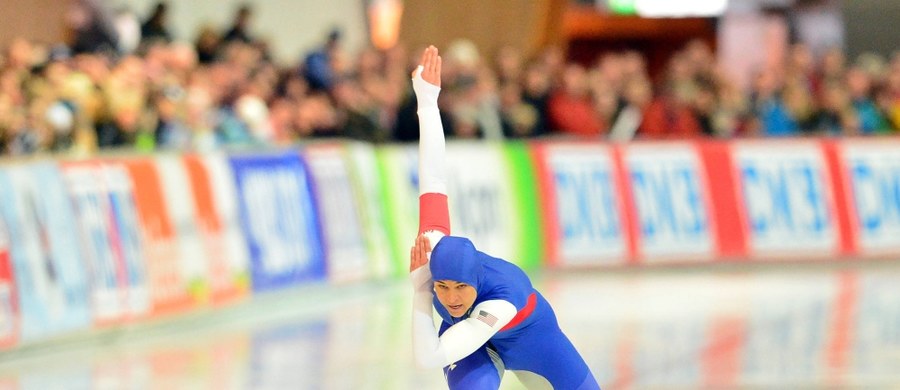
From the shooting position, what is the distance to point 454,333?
5535mm

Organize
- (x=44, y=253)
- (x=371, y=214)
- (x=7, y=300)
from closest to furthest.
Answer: (x=7, y=300) → (x=44, y=253) → (x=371, y=214)

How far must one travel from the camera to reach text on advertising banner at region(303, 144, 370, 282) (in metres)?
14.7

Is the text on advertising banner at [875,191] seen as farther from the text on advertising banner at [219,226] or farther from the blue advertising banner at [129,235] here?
the blue advertising banner at [129,235]

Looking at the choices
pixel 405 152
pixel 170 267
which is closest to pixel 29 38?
pixel 405 152

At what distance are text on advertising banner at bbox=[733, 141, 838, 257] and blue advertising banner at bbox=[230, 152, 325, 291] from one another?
6.64m

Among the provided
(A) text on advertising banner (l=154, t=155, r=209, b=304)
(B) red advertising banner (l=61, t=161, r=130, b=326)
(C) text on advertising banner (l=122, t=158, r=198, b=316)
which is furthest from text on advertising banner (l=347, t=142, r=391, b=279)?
(B) red advertising banner (l=61, t=161, r=130, b=326)

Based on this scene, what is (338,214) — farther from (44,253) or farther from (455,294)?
(455,294)

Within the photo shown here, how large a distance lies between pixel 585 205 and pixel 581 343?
739 centimetres

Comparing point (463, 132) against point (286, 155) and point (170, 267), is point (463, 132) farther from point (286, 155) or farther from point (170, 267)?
point (170, 267)

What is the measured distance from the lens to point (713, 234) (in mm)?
18859

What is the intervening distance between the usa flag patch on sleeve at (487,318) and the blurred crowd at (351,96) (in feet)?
21.3

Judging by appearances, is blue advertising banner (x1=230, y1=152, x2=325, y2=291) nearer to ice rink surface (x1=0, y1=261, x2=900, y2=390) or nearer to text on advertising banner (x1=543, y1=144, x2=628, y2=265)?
ice rink surface (x1=0, y1=261, x2=900, y2=390)

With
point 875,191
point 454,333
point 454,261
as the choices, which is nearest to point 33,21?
point 875,191

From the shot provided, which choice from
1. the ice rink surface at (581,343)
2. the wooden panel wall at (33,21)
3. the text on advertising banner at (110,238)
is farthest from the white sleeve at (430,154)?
the wooden panel wall at (33,21)
